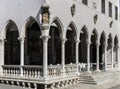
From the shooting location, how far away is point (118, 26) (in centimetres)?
3522

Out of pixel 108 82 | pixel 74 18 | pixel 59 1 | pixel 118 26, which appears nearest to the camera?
pixel 59 1

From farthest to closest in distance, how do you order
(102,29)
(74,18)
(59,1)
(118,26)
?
(118,26) < (102,29) < (74,18) < (59,1)

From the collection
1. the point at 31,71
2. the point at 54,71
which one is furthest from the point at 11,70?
the point at 54,71

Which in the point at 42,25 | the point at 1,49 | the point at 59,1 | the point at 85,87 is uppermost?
the point at 59,1

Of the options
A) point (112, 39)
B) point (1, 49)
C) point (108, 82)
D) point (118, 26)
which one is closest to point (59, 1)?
point (1, 49)

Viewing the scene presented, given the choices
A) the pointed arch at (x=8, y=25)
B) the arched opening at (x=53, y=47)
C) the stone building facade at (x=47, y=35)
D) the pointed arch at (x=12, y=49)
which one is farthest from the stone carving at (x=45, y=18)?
the pointed arch at (x=12, y=49)

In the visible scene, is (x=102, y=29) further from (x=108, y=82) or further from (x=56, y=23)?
(x=56, y=23)

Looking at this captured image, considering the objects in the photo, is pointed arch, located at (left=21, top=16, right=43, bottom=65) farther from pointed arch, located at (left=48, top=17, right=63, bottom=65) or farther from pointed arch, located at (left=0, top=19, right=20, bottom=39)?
pointed arch, located at (left=0, top=19, right=20, bottom=39)

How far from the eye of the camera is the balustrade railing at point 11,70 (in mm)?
20625

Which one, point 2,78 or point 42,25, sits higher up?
point 42,25

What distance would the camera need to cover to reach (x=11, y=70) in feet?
68.7

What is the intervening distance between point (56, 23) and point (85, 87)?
5.08 m

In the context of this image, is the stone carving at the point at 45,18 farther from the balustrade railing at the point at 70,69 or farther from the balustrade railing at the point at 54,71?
the balustrade railing at the point at 70,69

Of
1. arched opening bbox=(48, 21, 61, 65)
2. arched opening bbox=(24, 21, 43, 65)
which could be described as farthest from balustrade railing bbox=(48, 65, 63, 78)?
arched opening bbox=(24, 21, 43, 65)
